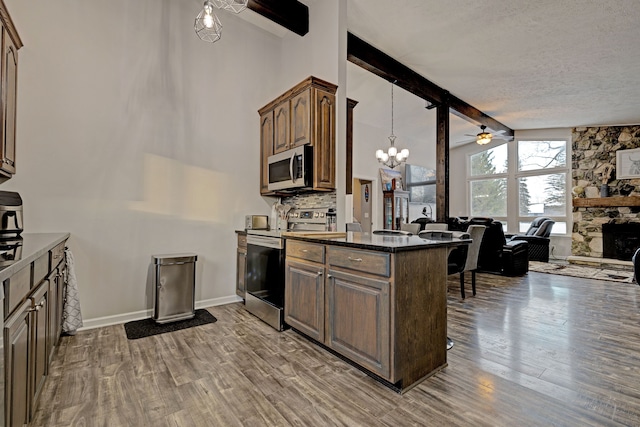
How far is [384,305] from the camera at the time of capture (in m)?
1.76

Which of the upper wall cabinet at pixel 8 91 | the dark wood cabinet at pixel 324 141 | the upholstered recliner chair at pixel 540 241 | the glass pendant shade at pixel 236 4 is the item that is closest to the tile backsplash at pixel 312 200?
the dark wood cabinet at pixel 324 141

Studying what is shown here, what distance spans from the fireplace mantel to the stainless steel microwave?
24.2 ft

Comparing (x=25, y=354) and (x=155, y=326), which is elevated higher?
(x=25, y=354)

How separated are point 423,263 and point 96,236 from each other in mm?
3060

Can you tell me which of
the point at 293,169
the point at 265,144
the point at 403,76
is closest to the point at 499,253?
the point at 403,76

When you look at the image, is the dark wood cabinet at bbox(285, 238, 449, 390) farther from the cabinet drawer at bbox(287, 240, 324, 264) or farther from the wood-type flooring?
the wood-type flooring

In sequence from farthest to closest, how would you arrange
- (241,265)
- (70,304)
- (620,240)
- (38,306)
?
(620,240) → (241,265) → (70,304) → (38,306)

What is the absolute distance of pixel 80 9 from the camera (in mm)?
2852

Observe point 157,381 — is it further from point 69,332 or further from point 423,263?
point 423,263

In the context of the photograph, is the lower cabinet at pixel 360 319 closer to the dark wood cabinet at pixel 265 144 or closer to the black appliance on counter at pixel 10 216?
the dark wood cabinet at pixel 265 144

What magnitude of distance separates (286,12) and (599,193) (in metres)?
7.92

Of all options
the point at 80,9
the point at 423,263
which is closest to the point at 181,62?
the point at 80,9

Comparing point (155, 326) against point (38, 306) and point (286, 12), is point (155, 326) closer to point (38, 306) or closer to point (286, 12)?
point (38, 306)

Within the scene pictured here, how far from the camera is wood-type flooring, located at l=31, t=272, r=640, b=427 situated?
1.59 metres
